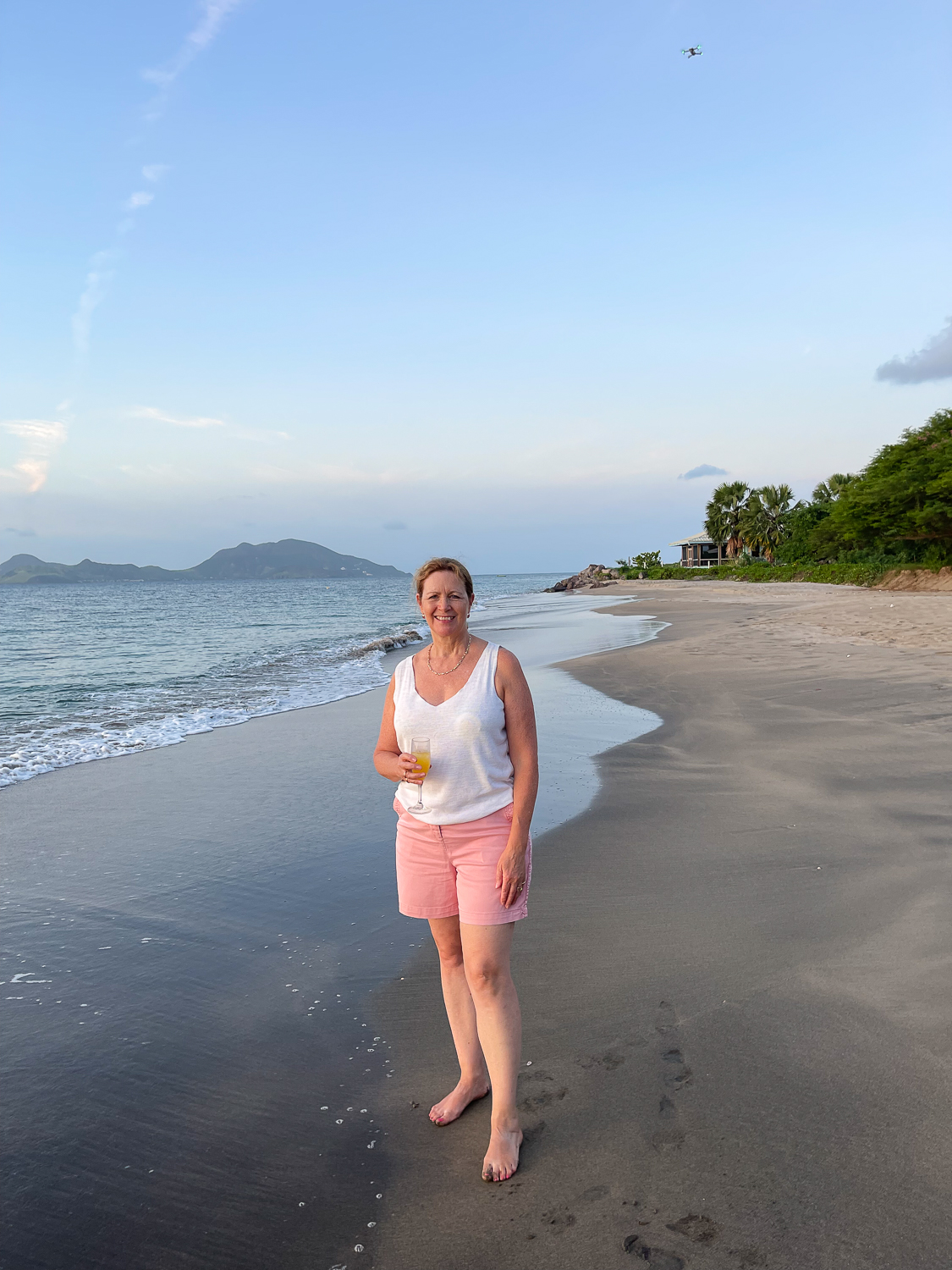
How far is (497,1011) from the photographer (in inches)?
102

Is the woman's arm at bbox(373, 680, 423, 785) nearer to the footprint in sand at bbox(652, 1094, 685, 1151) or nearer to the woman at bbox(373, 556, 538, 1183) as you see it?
the woman at bbox(373, 556, 538, 1183)

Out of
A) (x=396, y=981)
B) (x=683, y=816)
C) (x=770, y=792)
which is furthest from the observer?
(x=770, y=792)

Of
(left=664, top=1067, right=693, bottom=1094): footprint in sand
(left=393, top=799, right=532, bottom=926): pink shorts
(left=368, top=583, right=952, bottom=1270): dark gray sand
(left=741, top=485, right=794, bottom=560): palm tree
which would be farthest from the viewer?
(left=741, top=485, right=794, bottom=560): palm tree

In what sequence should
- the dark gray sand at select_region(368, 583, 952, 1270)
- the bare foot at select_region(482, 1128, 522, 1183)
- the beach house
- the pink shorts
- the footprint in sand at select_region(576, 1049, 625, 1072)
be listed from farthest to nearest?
the beach house
the footprint in sand at select_region(576, 1049, 625, 1072)
the pink shorts
the bare foot at select_region(482, 1128, 522, 1183)
the dark gray sand at select_region(368, 583, 952, 1270)

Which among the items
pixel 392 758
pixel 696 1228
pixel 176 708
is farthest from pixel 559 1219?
pixel 176 708

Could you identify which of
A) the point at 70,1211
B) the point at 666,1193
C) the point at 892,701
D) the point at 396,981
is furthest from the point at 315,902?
the point at 892,701

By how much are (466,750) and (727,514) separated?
89.3 metres

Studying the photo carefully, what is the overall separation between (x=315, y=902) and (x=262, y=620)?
1541 inches

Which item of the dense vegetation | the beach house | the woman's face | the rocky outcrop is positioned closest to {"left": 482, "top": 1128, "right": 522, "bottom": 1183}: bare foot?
the woman's face

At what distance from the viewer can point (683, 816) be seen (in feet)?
→ 19.2

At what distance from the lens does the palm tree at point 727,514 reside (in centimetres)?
8556

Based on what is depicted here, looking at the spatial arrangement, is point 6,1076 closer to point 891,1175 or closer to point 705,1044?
point 705,1044

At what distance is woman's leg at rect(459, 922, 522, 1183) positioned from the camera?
255 cm

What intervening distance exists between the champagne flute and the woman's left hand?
11.8 inches
